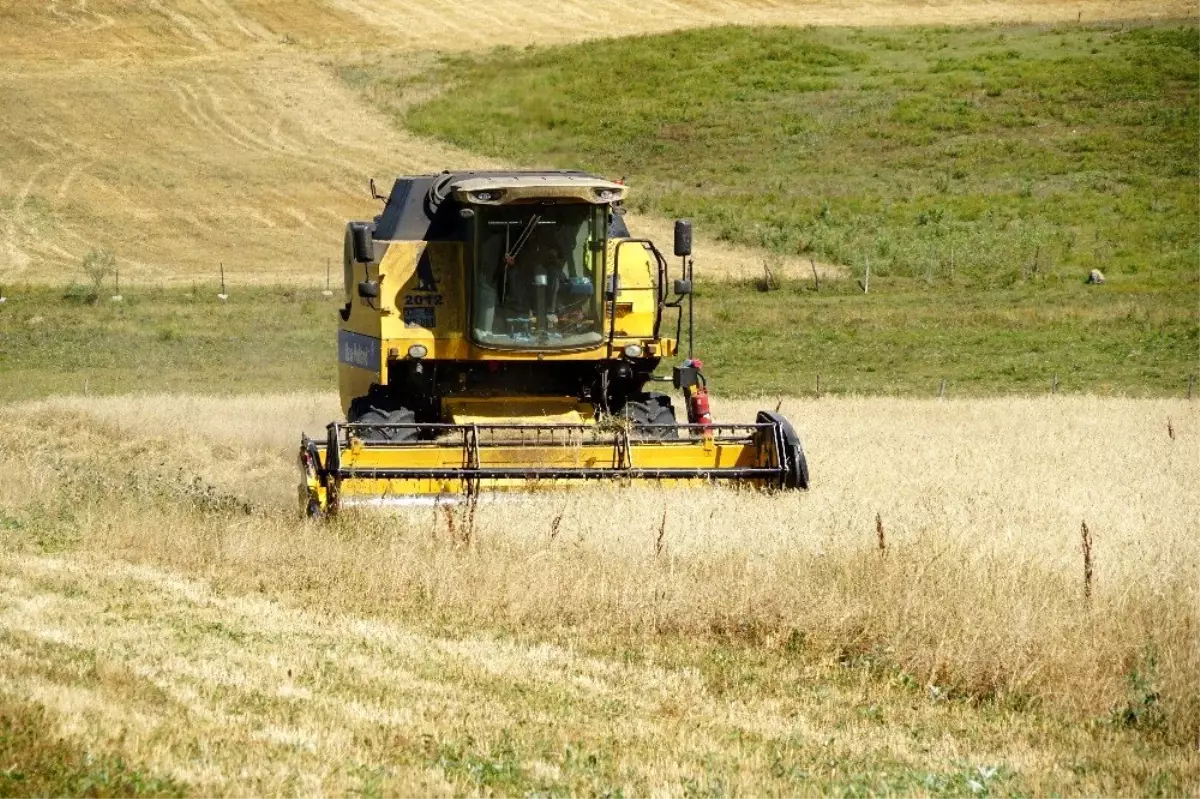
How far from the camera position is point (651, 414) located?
16.0m

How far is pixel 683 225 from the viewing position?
14898 mm

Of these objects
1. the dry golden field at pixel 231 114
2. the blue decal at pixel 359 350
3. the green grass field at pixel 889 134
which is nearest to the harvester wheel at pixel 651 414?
the blue decal at pixel 359 350

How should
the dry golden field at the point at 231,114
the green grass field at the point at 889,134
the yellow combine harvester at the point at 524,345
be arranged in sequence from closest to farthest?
the yellow combine harvester at the point at 524,345, the dry golden field at the point at 231,114, the green grass field at the point at 889,134

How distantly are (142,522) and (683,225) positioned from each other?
510cm

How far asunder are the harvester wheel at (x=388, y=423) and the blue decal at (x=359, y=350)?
38 cm

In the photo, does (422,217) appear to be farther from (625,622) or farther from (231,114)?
(231,114)

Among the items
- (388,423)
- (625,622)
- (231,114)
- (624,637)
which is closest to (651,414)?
(388,423)

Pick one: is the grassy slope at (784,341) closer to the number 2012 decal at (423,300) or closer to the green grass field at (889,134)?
the green grass field at (889,134)

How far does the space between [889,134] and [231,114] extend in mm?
19786

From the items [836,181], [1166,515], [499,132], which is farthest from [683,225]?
[836,181]

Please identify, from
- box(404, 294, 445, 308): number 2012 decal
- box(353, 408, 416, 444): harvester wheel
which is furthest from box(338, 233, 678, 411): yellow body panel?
box(353, 408, 416, 444): harvester wheel

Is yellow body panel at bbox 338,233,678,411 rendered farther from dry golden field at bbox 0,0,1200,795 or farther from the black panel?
dry golden field at bbox 0,0,1200,795

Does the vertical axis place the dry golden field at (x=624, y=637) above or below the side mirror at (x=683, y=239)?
below

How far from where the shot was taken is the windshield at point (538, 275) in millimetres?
15031
